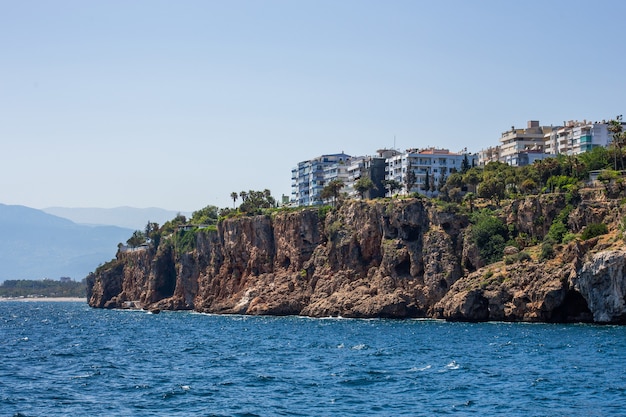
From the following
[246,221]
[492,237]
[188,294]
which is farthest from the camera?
[188,294]

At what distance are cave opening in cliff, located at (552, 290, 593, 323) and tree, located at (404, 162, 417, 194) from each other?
175 ft

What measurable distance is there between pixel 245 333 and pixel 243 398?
46.6 m

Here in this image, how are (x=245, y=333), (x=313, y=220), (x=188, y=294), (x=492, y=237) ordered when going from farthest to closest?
1. (x=188, y=294)
2. (x=313, y=220)
3. (x=492, y=237)
4. (x=245, y=333)

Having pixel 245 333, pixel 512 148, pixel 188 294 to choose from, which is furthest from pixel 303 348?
pixel 512 148

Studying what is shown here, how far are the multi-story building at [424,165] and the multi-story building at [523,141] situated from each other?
25.3 feet

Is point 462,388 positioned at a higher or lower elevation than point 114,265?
lower

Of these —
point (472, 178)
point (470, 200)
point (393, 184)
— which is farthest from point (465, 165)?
point (470, 200)

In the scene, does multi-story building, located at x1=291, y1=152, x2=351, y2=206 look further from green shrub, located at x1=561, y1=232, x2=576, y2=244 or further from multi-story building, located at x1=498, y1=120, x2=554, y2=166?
green shrub, located at x1=561, y1=232, x2=576, y2=244

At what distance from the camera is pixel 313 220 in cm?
13588

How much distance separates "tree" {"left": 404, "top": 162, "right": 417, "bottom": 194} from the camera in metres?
149

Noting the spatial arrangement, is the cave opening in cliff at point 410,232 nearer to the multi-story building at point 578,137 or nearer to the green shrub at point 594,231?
the green shrub at point 594,231

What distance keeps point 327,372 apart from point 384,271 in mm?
57480

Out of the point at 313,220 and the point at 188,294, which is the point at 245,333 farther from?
the point at 188,294

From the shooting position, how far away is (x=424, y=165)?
6457 inches
